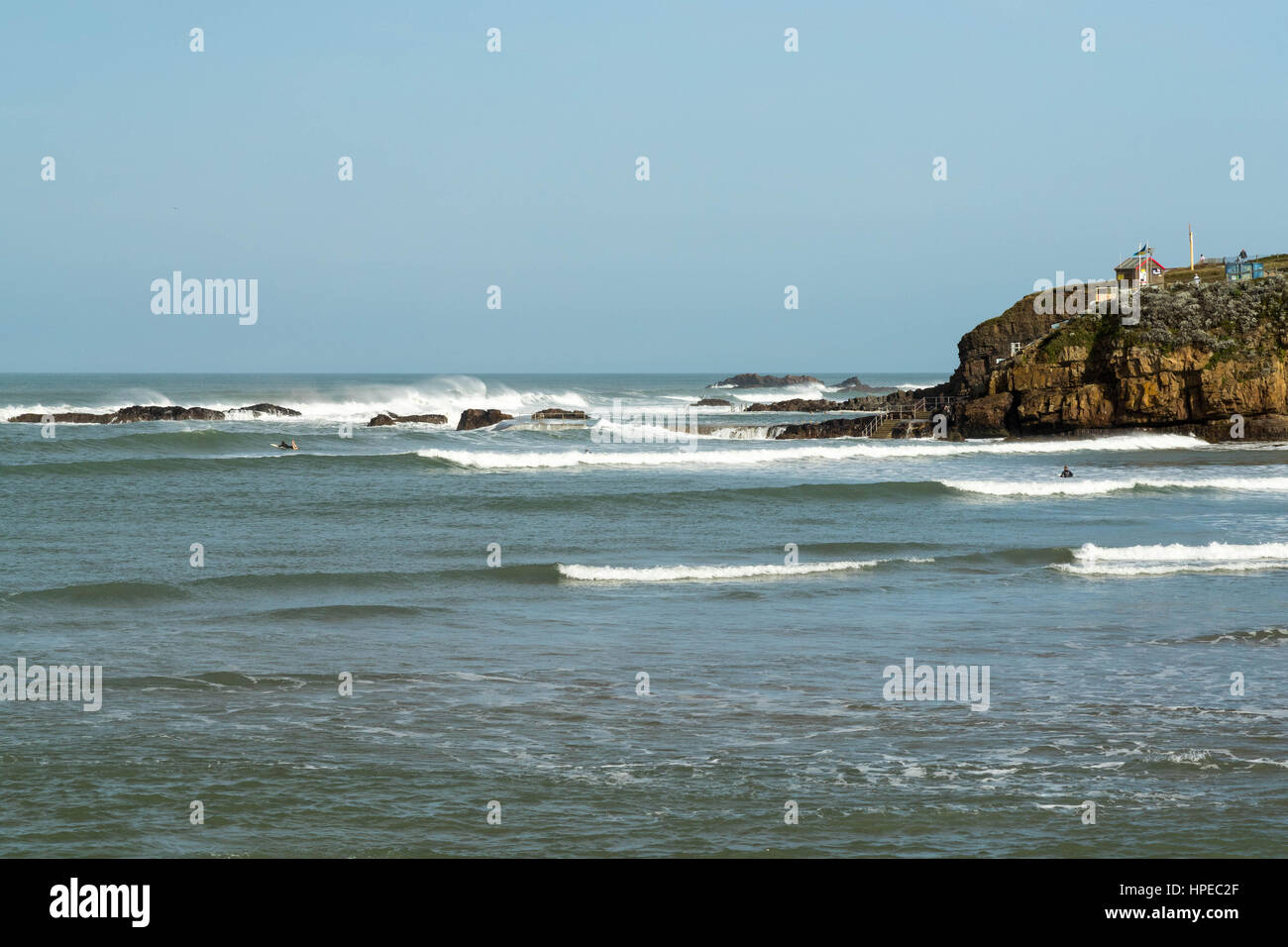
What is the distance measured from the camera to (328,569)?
18.8m

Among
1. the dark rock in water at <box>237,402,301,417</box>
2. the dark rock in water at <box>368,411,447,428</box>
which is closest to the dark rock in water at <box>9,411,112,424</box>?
the dark rock in water at <box>237,402,301,417</box>

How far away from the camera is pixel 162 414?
199 feet

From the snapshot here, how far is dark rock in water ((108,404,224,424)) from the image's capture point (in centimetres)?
5847

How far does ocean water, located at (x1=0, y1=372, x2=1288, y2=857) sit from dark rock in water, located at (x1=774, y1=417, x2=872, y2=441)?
2327 centimetres

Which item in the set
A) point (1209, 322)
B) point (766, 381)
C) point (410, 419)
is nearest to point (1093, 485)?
point (1209, 322)

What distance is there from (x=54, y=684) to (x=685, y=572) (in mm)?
9701

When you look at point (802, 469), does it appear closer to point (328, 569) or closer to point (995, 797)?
point (328, 569)

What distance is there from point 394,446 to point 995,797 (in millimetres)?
40056

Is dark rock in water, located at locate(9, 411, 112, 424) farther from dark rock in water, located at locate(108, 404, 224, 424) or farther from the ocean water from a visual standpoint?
the ocean water

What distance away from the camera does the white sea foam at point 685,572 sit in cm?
1803

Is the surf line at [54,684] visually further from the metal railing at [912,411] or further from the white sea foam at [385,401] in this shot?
the white sea foam at [385,401]

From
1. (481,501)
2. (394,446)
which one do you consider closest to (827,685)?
(481,501)

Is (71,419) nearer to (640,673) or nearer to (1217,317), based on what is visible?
(1217,317)

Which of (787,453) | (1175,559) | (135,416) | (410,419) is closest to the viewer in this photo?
(1175,559)
